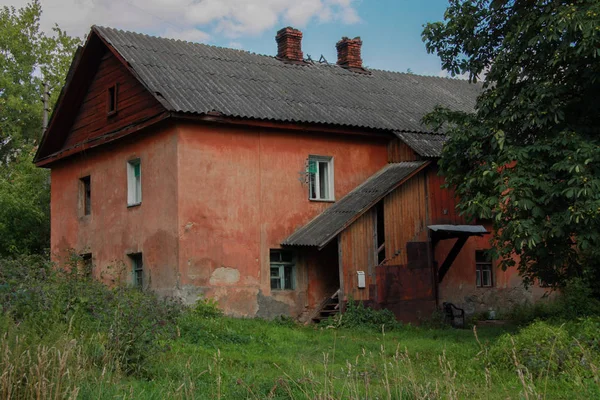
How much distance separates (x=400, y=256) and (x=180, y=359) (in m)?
8.79

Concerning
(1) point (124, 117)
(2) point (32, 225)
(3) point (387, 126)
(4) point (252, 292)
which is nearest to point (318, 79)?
(3) point (387, 126)

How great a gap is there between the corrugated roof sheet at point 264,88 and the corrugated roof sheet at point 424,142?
1.02 feet

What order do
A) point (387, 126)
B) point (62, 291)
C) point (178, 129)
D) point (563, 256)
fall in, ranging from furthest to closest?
1. point (387, 126)
2. point (178, 129)
3. point (563, 256)
4. point (62, 291)

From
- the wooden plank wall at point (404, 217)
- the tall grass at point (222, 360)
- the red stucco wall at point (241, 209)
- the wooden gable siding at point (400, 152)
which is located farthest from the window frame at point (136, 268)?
the wooden gable siding at point (400, 152)

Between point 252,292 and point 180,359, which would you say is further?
point 252,292

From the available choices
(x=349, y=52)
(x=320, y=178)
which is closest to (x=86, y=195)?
(x=320, y=178)

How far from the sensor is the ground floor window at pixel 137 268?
60.5ft

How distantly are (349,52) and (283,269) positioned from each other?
989 centimetres

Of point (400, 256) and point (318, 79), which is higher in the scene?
point (318, 79)

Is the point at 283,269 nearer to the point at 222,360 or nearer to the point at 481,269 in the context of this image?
the point at 481,269

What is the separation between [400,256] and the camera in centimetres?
1778

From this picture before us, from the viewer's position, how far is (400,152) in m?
19.4

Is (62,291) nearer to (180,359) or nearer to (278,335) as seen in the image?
(180,359)

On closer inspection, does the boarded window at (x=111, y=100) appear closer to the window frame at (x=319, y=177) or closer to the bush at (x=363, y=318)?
the window frame at (x=319, y=177)
